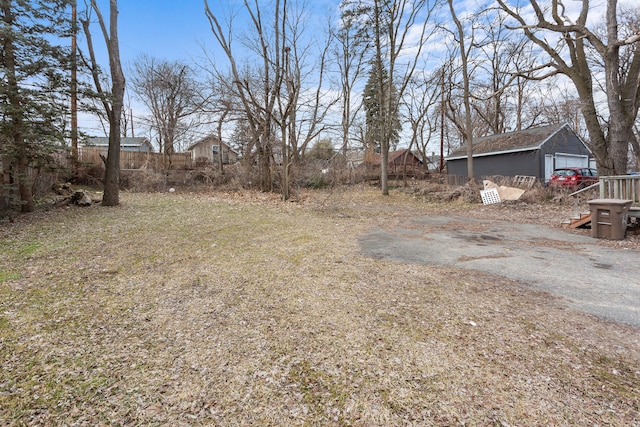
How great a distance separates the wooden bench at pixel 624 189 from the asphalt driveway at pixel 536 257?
46.4 inches

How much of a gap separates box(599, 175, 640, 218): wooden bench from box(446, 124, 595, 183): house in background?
1124cm

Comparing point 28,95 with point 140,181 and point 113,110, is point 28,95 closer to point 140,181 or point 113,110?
point 113,110

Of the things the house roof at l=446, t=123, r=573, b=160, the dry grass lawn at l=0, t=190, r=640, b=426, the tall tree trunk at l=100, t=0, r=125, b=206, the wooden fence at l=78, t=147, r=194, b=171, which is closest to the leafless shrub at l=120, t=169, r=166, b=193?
the wooden fence at l=78, t=147, r=194, b=171

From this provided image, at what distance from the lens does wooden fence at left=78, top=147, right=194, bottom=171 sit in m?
16.0

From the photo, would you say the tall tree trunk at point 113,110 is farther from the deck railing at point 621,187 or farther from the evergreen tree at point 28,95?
the deck railing at point 621,187

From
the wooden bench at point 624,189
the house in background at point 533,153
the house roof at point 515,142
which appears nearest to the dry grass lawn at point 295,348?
the wooden bench at point 624,189

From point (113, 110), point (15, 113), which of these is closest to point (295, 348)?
point (15, 113)

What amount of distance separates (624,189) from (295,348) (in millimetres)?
8069

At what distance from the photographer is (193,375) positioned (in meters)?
1.94

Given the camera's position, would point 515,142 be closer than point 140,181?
No

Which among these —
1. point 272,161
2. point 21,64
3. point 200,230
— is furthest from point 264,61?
point 200,230

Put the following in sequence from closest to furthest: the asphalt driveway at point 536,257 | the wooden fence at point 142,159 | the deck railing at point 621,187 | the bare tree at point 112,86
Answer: the asphalt driveway at point 536,257, the deck railing at point 621,187, the bare tree at point 112,86, the wooden fence at point 142,159

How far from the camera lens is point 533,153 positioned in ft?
58.0

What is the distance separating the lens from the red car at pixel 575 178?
13670 mm
